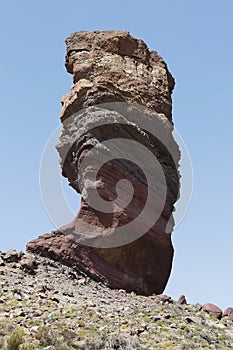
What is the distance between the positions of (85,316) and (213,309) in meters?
6.89

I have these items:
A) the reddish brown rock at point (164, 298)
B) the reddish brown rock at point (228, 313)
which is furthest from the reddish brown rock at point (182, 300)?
the reddish brown rock at point (228, 313)

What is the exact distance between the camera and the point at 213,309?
2428cm

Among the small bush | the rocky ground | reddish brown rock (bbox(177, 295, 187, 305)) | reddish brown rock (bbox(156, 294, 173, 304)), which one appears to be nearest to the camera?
the small bush

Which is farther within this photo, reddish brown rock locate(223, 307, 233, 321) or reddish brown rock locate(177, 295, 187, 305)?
reddish brown rock locate(177, 295, 187, 305)

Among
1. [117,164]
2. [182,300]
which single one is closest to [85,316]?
[182,300]

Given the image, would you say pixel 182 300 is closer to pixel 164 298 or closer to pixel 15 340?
pixel 164 298

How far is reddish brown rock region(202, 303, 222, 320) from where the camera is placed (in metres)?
24.0

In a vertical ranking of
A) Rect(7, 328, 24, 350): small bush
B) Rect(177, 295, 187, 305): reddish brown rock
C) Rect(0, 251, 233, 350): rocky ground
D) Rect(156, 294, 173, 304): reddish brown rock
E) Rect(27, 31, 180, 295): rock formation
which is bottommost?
Rect(7, 328, 24, 350): small bush

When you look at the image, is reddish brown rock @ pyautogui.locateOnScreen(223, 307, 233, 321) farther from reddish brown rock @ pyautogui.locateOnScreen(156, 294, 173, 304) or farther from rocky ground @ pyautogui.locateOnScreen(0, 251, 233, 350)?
reddish brown rock @ pyautogui.locateOnScreen(156, 294, 173, 304)

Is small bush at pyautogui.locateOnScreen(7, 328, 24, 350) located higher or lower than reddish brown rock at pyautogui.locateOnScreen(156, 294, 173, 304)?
lower

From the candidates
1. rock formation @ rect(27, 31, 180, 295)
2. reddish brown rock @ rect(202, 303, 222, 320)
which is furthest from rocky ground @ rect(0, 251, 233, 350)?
rock formation @ rect(27, 31, 180, 295)

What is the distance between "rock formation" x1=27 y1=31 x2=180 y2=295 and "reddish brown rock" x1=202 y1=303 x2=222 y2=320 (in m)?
3.64

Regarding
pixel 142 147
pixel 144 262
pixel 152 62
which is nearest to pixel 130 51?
pixel 152 62

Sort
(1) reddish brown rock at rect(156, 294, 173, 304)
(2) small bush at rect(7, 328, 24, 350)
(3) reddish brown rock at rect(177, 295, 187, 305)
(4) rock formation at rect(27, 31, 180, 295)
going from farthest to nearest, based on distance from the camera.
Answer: (4) rock formation at rect(27, 31, 180, 295), (3) reddish brown rock at rect(177, 295, 187, 305), (1) reddish brown rock at rect(156, 294, 173, 304), (2) small bush at rect(7, 328, 24, 350)
